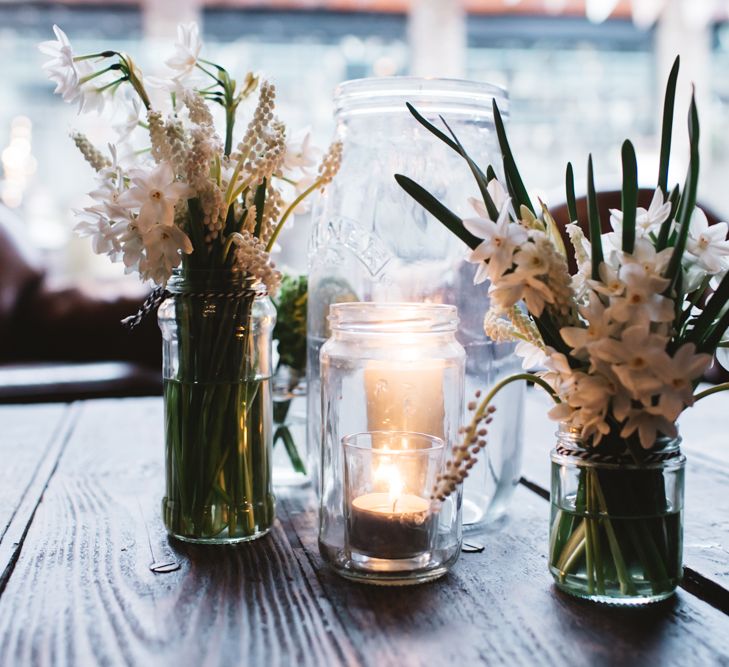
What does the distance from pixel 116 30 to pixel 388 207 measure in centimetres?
460

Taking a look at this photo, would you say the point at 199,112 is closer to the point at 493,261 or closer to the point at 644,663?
the point at 493,261

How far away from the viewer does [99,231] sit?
26.4 inches

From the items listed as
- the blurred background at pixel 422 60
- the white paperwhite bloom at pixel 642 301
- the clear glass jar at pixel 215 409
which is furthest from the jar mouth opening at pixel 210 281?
the blurred background at pixel 422 60

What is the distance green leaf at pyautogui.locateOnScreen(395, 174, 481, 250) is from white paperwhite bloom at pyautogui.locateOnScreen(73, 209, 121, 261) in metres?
0.23

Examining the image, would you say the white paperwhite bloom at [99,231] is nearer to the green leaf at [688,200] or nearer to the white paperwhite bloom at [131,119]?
the white paperwhite bloom at [131,119]

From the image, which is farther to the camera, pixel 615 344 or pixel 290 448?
pixel 290 448

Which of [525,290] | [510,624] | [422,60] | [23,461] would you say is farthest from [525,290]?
[422,60]

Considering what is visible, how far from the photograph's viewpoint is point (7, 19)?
187 inches

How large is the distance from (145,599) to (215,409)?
0.53 feet

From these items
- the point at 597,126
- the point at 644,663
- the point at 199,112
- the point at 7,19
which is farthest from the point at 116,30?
the point at 644,663

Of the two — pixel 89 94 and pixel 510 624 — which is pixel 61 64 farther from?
pixel 510 624

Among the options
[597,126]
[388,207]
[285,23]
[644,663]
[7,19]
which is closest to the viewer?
[644,663]

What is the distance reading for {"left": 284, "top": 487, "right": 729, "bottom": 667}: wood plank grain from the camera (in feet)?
1.69

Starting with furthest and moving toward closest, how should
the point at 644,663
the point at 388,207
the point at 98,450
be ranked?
1. the point at 98,450
2. the point at 388,207
3. the point at 644,663
